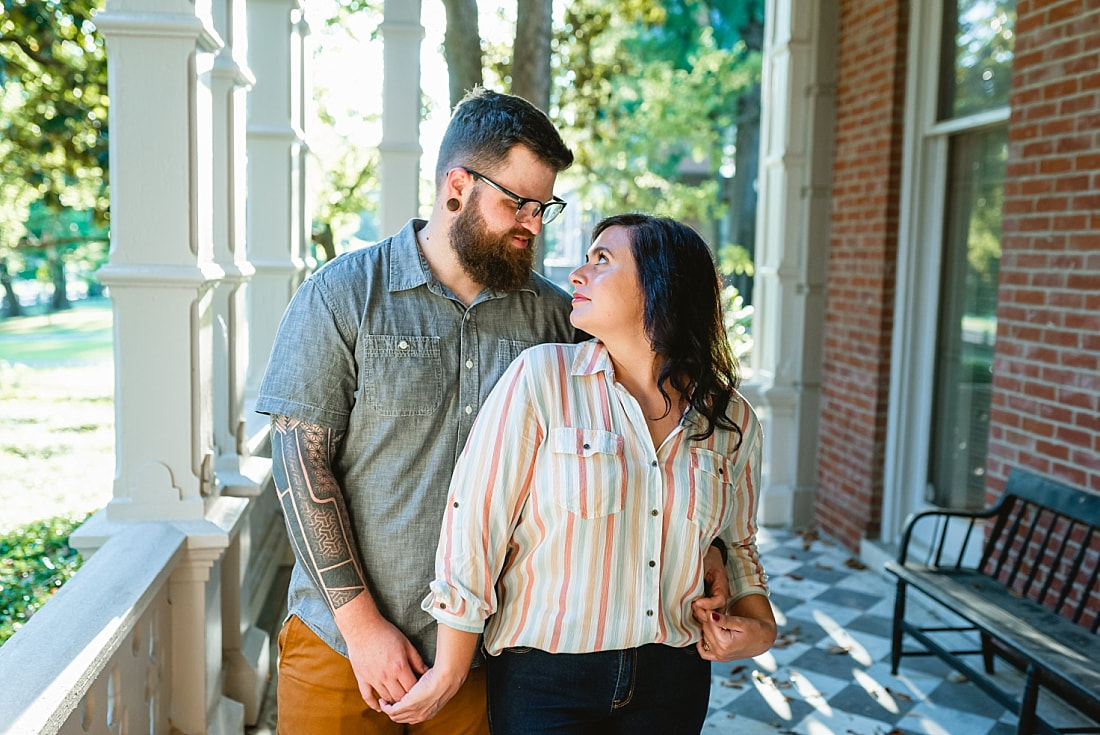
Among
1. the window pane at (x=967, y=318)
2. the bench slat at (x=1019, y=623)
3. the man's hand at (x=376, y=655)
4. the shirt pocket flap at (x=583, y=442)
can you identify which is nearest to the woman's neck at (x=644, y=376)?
the shirt pocket flap at (x=583, y=442)

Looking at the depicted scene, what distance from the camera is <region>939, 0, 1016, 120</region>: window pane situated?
16.0ft

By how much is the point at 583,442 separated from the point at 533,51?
4.90 metres

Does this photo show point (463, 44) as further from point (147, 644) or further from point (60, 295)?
point (60, 295)

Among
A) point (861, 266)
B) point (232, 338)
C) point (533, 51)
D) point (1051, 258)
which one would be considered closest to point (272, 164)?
point (232, 338)

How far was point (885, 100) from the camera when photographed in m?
5.89

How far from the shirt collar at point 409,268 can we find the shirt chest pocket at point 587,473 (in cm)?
45

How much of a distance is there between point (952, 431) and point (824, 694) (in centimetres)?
197

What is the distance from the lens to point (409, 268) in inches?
77.7

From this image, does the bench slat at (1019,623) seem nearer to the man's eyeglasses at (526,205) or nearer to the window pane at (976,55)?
the man's eyeglasses at (526,205)

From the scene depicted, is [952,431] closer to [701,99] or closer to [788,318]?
[788,318]

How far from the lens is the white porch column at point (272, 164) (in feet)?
14.6

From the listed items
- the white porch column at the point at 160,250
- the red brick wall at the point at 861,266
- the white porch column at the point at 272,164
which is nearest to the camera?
the white porch column at the point at 160,250

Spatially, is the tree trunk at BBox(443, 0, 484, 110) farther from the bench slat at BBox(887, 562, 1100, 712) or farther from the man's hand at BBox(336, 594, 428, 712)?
the man's hand at BBox(336, 594, 428, 712)

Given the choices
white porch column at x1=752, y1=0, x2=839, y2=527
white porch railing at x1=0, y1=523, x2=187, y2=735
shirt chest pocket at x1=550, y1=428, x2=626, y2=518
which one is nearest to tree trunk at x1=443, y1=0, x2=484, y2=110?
white porch column at x1=752, y1=0, x2=839, y2=527
